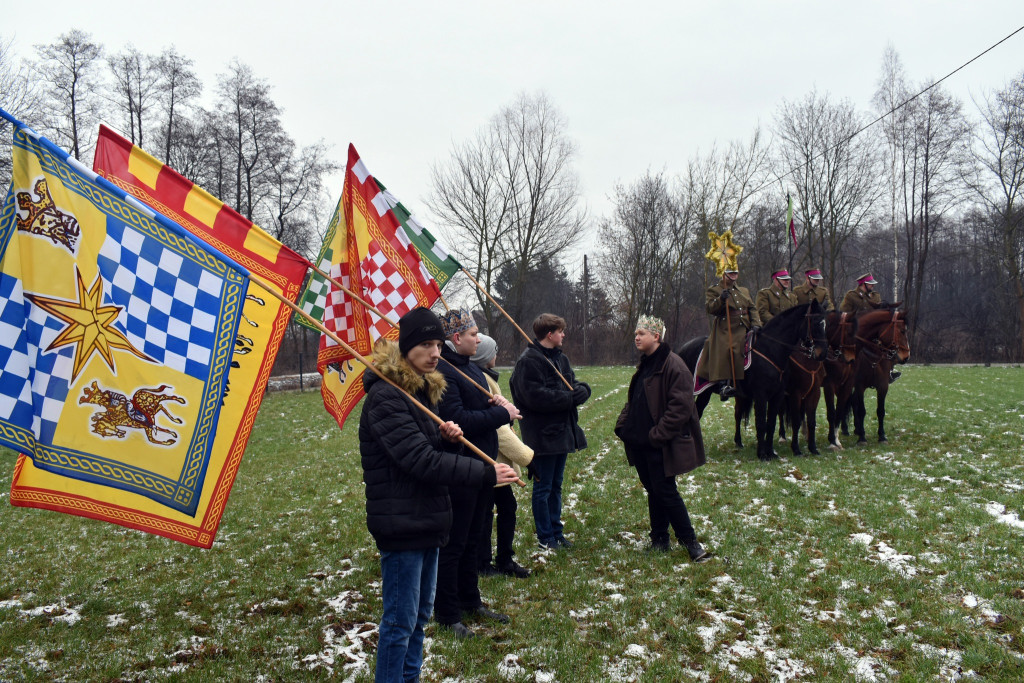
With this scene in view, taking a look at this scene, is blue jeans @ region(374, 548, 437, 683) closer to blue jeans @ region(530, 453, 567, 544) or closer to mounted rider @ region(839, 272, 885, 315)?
blue jeans @ region(530, 453, 567, 544)

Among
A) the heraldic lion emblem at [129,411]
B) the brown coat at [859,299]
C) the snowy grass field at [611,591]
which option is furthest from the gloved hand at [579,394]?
the brown coat at [859,299]

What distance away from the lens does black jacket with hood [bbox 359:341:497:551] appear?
9.90 ft

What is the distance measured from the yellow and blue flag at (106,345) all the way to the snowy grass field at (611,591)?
1.19 m

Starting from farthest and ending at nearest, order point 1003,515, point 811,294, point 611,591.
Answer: point 811,294
point 1003,515
point 611,591

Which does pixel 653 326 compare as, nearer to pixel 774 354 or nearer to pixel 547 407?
pixel 547 407

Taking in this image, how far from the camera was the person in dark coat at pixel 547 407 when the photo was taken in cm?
549

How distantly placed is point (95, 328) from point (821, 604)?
490cm

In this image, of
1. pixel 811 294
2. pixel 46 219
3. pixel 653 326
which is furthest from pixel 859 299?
pixel 46 219

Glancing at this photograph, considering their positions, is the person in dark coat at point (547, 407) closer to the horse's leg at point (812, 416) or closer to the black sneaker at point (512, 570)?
the black sneaker at point (512, 570)

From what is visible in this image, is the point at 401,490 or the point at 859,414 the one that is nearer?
the point at 401,490

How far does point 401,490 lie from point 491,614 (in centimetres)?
181

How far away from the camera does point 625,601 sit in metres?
4.61

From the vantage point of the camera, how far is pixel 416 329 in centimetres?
326

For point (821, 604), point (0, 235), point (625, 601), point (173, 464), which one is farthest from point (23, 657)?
point (821, 604)
